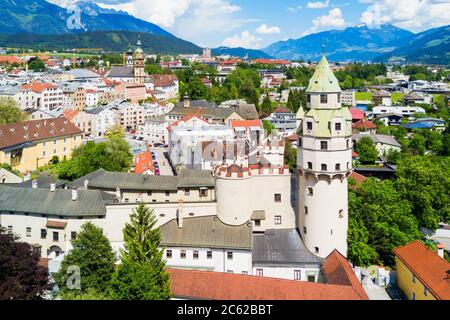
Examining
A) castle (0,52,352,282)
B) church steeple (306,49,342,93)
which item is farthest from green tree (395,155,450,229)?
church steeple (306,49,342,93)

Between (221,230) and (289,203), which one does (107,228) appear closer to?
(221,230)

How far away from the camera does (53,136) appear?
77.4m

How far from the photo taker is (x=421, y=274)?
31.2 metres

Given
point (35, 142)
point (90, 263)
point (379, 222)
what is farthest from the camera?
point (35, 142)

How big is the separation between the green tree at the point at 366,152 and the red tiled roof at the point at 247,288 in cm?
6163

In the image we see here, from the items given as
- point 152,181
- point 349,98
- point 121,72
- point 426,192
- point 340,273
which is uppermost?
point 121,72

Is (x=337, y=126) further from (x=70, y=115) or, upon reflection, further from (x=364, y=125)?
(x=364, y=125)

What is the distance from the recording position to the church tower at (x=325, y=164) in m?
34.6

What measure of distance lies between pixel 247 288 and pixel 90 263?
9867mm

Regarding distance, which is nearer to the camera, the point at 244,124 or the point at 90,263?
the point at 90,263

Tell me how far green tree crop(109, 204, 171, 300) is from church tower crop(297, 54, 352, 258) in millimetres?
12147

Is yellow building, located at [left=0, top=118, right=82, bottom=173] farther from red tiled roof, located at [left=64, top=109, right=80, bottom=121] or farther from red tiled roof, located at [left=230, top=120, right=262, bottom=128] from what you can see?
red tiled roof, located at [left=230, top=120, right=262, bottom=128]

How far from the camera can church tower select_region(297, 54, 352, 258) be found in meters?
34.6

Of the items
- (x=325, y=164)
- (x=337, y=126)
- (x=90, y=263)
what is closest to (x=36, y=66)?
(x=90, y=263)
